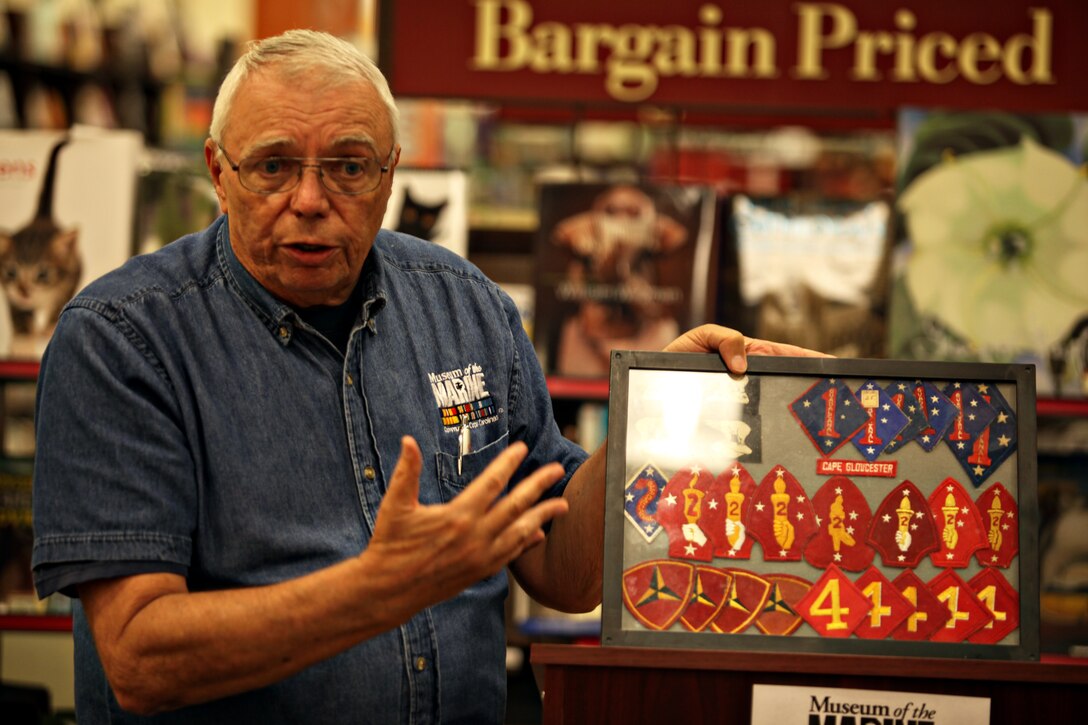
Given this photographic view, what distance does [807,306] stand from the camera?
9.71 feet

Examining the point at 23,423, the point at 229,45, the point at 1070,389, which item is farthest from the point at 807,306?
the point at 229,45

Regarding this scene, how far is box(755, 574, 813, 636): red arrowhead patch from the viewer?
52.2 inches

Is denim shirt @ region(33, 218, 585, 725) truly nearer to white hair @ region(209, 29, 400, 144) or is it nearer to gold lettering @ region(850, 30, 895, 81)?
white hair @ region(209, 29, 400, 144)

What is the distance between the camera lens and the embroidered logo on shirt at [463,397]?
5.32 feet

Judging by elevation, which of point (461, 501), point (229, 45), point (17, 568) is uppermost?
point (229, 45)

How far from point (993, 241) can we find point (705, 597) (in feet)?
6.14

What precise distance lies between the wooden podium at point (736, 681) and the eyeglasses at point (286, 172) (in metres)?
0.63

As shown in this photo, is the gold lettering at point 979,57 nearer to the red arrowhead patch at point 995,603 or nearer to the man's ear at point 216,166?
the red arrowhead patch at point 995,603

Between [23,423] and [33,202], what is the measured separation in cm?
58

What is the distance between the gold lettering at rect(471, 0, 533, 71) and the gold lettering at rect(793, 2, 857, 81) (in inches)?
29.8

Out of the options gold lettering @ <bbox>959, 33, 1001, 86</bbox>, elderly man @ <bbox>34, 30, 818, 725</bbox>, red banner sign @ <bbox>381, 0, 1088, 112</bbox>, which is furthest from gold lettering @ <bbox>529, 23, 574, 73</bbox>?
elderly man @ <bbox>34, 30, 818, 725</bbox>

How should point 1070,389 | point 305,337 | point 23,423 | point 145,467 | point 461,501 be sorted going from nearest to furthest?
1. point 461,501
2. point 145,467
3. point 305,337
4. point 1070,389
5. point 23,423

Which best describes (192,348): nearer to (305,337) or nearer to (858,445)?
(305,337)

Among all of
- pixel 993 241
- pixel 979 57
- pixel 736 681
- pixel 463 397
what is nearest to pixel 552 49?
pixel 979 57
